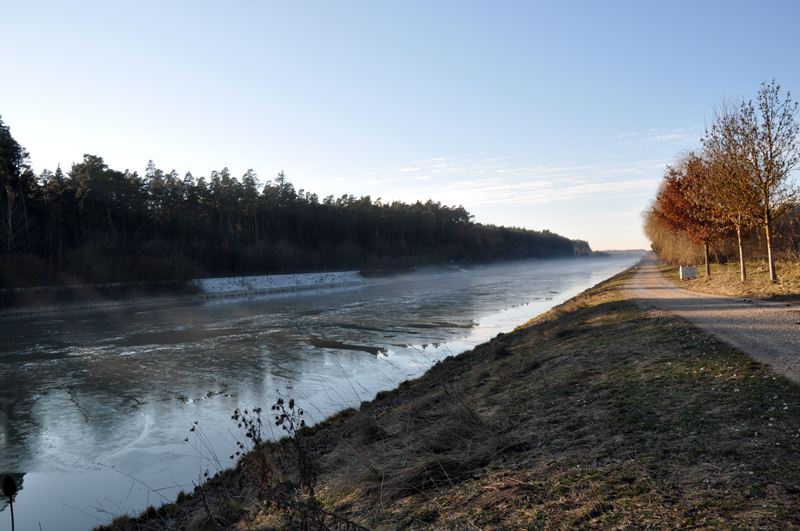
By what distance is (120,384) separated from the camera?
12922 millimetres

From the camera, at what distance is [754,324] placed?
32.4ft

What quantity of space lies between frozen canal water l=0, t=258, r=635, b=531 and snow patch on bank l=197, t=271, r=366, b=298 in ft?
63.4

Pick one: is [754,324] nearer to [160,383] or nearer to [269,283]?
[160,383]

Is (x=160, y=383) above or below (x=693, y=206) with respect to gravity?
below

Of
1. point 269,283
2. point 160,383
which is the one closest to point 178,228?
point 269,283

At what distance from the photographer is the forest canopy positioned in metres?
40.5

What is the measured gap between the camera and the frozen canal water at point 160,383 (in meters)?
7.20

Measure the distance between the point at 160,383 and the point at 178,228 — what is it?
52131 millimetres

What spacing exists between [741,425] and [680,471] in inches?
47.9

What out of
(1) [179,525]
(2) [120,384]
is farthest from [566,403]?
(2) [120,384]

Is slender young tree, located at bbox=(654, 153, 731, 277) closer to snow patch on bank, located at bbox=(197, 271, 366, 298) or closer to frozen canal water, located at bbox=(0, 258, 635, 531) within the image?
frozen canal water, located at bbox=(0, 258, 635, 531)

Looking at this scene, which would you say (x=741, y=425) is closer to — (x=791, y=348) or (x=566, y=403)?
(x=566, y=403)

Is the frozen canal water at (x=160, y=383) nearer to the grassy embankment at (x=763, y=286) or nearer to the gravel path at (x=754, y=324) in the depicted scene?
the gravel path at (x=754, y=324)

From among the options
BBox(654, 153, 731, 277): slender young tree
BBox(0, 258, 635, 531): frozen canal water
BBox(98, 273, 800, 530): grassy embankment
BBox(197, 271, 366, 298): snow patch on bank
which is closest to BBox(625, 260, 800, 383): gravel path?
BBox(98, 273, 800, 530): grassy embankment
